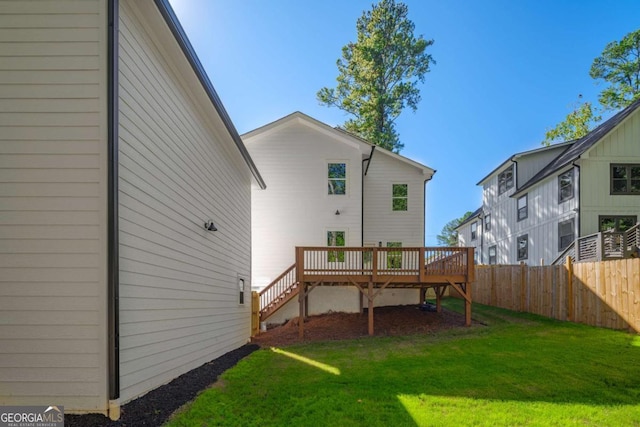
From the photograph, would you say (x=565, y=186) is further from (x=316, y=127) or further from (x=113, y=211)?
(x=113, y=211)

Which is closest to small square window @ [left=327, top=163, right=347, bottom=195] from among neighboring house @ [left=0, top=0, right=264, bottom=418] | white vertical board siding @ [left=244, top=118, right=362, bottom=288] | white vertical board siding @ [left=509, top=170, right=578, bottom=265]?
white vertical board siding @ [left=244, top=118, right=362, bottom=288]

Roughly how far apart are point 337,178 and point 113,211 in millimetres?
10939

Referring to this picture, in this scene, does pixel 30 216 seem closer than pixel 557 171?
Yes

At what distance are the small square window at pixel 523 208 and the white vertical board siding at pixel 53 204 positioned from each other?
1950 cm

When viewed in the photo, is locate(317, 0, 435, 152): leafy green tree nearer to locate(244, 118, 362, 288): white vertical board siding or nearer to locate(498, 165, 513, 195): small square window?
locate(498, 165, 513, 195): small square window

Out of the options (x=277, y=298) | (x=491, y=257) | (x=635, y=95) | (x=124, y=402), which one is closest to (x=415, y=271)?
(x=277, y=298)

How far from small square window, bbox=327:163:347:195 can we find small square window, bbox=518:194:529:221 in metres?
10.5

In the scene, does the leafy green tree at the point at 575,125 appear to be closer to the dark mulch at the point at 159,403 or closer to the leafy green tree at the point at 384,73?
the leafy green tree at the point at 384,73

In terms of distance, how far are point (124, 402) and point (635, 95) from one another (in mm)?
31287

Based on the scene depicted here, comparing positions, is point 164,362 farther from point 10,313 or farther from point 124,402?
point 10,313

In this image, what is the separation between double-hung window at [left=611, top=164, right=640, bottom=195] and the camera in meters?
14.3

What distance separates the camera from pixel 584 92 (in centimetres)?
2580

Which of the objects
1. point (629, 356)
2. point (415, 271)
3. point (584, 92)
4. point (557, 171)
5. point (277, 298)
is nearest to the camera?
point (629, 356)

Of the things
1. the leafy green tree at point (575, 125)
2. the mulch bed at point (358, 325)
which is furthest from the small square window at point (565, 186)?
the leafy green tree at point (575, 125)
